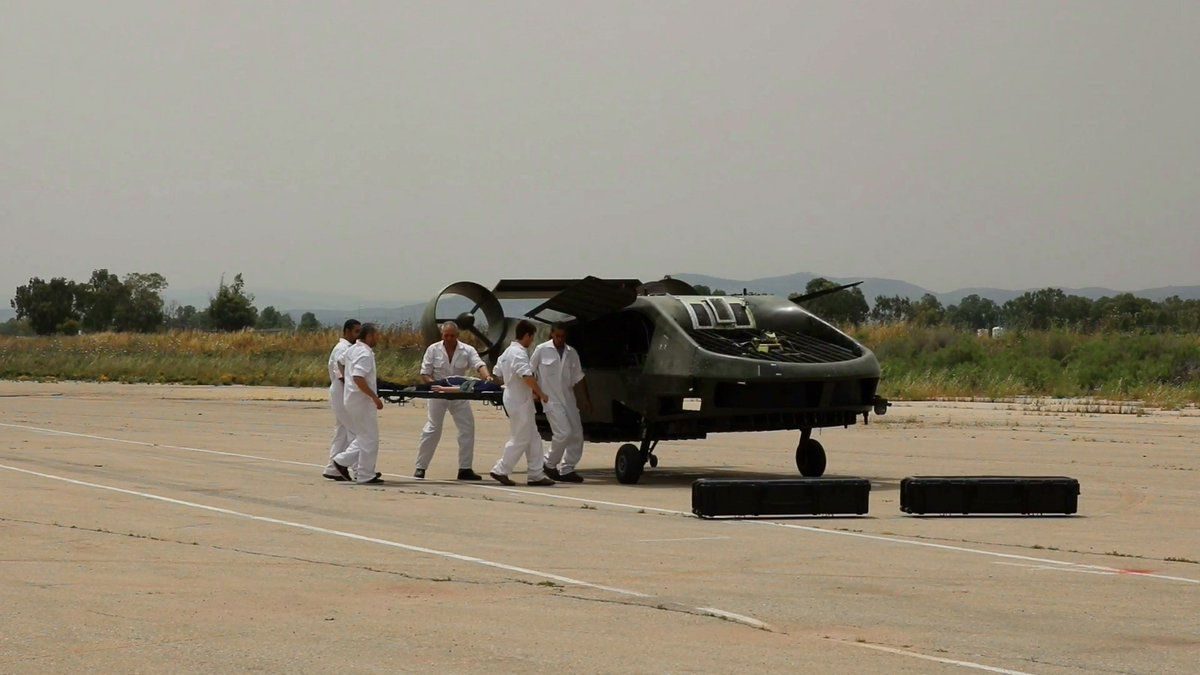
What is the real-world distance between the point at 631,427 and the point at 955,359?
3317 cm

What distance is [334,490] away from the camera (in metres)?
18.6

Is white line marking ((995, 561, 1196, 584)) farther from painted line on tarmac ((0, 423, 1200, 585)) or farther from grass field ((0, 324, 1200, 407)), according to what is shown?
grass field ((0, 324, 1200, 407))

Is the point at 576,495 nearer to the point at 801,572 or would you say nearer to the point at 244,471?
the point at 244,471

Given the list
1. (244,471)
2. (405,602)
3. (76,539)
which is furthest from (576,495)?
(405,602)

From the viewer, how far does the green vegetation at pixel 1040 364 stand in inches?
1756

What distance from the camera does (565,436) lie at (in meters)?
20.0

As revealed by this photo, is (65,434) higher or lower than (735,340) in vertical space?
lower

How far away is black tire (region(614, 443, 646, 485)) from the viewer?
20094 millimetres

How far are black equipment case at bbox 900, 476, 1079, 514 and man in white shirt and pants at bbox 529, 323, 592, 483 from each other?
17.4 ft

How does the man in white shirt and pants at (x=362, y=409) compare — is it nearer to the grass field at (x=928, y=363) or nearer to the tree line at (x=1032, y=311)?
the grass field at (x=928, y=363)

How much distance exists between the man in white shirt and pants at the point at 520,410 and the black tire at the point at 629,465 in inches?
37.0

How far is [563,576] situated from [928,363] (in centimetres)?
4174

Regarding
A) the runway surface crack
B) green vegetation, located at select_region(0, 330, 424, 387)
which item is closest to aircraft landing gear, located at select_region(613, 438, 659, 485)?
the runway surface crack

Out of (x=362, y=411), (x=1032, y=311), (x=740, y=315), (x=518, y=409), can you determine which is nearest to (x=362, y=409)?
(x=362, y=411)
